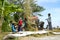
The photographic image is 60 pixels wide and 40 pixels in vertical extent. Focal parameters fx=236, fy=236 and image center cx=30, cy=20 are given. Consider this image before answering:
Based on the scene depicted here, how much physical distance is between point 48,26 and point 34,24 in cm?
131

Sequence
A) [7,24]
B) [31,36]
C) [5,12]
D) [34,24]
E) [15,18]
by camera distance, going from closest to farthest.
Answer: [31,36] < [5,12] < [7,24] < [34,24] < [15,18]

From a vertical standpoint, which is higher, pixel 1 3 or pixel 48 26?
pixel 1 3

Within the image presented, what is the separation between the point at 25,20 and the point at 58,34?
384 centimetres

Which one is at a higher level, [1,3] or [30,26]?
[1,3]

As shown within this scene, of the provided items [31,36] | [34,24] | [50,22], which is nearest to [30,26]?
[34,24]

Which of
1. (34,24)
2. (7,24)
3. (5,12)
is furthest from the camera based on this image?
(34,24)

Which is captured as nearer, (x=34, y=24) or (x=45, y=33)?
(x=45, y=33)

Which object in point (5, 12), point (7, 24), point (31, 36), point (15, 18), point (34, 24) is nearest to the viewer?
point (31, 36)

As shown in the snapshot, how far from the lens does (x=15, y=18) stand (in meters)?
22.4

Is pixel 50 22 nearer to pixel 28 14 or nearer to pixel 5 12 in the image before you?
pixel 28 14

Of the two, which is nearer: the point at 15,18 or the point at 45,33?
the point at 45,33

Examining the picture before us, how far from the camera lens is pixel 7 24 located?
19391mm

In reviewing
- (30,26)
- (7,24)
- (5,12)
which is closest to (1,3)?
(5,12)

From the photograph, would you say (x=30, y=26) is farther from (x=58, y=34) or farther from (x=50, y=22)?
(x=58, y=34)
